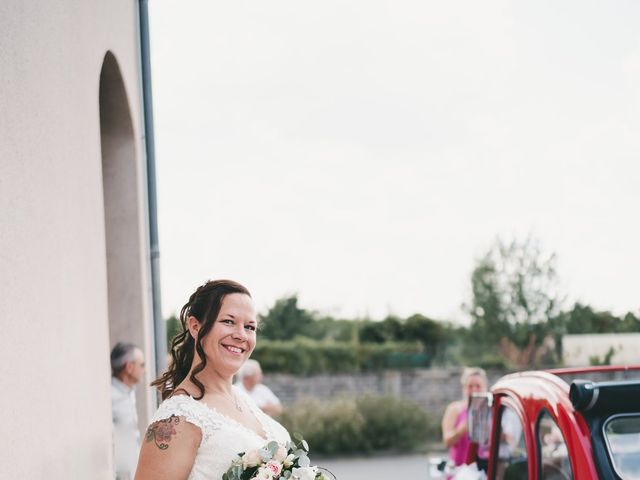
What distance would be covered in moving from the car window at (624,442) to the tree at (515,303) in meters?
21.9

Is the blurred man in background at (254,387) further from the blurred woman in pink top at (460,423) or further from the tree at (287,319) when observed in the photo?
the tree at (287,319)

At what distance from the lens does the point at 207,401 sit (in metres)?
3.43

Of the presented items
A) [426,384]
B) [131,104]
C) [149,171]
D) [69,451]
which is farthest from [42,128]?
[426,384]

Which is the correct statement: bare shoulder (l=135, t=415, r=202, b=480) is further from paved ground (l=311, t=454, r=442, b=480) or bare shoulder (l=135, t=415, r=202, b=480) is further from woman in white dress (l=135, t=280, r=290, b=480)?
paved ground (l=311, t=454, r=442, b=480)

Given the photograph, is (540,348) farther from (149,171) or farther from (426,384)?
(149,171)

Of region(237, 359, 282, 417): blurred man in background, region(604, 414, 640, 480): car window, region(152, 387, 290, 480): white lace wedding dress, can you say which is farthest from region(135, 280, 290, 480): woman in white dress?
region(237, 359, 282, 417): blurred man in background

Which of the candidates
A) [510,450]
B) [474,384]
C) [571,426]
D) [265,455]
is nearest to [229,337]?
[265,455]

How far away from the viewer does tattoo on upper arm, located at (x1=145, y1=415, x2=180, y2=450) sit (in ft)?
10.5

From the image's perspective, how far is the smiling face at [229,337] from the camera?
347 centimetres

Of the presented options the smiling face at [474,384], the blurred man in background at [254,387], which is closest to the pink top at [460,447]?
the smiling face at [474,384]

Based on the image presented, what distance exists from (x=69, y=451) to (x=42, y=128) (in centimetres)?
129

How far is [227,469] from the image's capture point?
324cm

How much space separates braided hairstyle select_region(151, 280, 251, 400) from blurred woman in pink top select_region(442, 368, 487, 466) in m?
4.79

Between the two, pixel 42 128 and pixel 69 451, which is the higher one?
pixel 42 128
